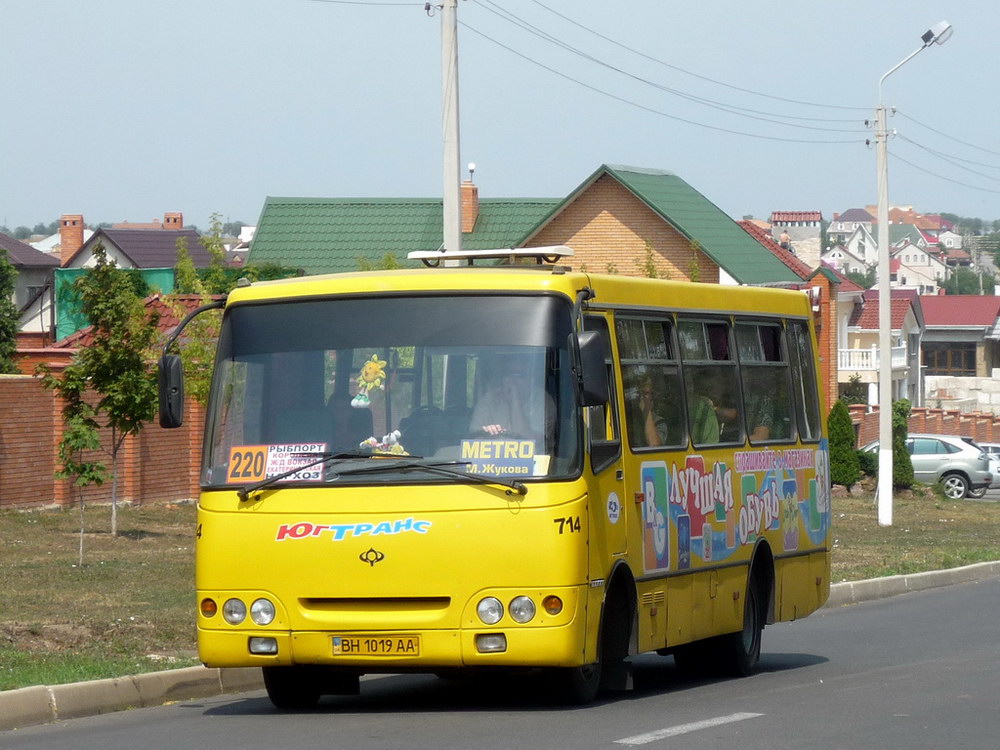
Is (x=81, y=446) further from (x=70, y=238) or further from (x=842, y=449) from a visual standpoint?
(x=70, y=238)

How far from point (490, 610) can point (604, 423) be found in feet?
4.54

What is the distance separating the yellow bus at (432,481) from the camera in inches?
377

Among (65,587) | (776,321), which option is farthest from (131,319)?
(776,321)

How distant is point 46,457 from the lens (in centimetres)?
2675

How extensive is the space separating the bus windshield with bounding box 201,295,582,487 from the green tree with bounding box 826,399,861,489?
3219 cm

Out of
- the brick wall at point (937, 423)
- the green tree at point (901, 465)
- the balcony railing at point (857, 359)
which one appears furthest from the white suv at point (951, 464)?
the balcony railing at point (857, 359)

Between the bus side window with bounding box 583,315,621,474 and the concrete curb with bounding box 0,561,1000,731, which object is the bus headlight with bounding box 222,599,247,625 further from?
the bus side window with bounding box 583,315,621,474

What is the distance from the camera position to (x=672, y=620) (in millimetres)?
11406

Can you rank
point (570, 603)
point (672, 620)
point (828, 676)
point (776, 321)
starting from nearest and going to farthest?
point (570, 603) → point (672, 620) → point (828, 676) → point (776, 321)

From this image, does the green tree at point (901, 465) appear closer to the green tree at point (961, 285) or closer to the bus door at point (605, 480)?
the bus door at point (605, 480)

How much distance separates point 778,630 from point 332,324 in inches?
348

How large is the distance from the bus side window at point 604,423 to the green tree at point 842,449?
103 feet

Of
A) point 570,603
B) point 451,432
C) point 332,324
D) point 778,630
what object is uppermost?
point 332,324

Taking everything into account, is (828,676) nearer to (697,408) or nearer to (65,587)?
(697,408)
